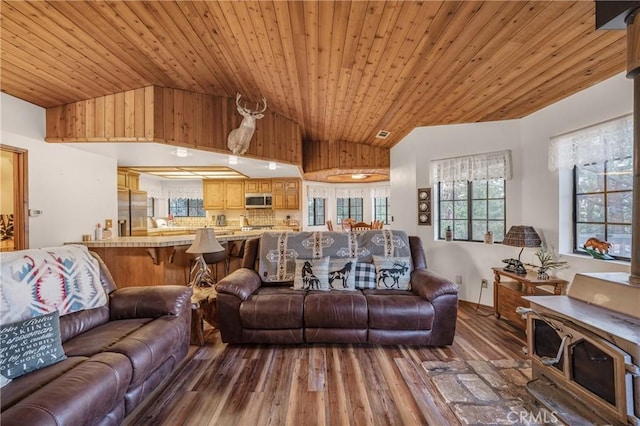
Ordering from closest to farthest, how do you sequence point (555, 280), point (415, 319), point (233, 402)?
1. point (233, 402)
2. point (415, 319)
3. point (555, 280)

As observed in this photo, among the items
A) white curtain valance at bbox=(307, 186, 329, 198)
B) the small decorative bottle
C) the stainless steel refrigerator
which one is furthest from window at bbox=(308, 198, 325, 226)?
the small decorative bottle

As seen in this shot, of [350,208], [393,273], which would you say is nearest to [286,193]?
[350,208]

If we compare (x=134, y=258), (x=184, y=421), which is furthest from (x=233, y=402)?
(x=134, y=258)

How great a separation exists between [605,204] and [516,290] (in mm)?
1164

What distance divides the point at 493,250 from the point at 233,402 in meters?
3.47

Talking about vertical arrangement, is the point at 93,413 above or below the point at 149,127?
below

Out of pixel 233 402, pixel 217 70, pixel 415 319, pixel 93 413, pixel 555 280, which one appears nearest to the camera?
pixel 93 413

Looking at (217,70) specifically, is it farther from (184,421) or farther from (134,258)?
(184,421)

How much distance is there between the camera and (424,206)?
4176 millimetres

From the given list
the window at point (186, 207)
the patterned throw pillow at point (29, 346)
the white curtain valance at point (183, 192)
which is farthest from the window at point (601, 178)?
the window at point (186, 207)

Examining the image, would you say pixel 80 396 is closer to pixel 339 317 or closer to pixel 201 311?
pixel 201 311

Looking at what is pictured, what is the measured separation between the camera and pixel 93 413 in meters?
1.26

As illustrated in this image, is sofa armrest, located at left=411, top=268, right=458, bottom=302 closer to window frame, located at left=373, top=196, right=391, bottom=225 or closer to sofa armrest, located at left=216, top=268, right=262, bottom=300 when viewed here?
sofa armrest, located at left=216, top=268, right=262, bottom=300

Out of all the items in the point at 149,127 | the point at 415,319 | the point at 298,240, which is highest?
the point at 149,127
